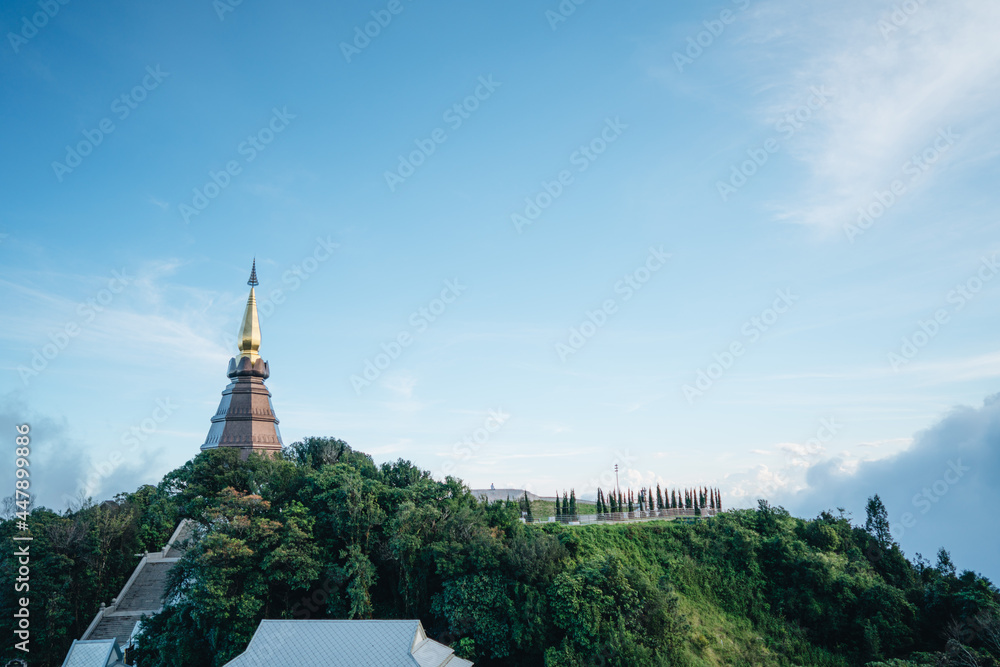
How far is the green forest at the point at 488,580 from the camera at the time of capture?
2389cm

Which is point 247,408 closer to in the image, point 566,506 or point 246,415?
point 246,415

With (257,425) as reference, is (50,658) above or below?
below

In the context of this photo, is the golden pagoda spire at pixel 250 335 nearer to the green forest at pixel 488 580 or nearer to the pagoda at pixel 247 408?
the pagoda at pixel 247 408

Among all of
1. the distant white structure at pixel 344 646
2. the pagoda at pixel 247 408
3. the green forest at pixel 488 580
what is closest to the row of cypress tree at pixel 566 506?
the green forest at pixel 488 580

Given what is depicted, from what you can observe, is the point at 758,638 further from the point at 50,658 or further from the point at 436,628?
the point at 50,658

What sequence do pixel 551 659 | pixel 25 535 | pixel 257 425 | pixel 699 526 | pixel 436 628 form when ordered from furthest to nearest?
1. pixel 257 425
2. pixel 699 526
3. pixel 25 535
4. pixel 436 628
5. pixel 551 659

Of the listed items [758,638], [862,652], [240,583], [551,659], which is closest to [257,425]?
[240,583]

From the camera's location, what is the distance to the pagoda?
4305 centimetres

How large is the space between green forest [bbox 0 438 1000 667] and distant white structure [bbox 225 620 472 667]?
2.54m

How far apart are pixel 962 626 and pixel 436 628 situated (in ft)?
71.5

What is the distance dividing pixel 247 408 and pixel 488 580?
26.1 meters

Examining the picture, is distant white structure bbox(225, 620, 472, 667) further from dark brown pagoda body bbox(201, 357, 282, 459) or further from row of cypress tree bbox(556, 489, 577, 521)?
dark brown pagoda body bbox(201, 357, 282, 459)

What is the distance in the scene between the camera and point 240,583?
25.2 m

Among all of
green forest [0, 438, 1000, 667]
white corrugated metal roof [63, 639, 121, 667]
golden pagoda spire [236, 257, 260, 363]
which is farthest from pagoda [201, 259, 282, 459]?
white corrugated metal roof [63, 639, 121, 667]
